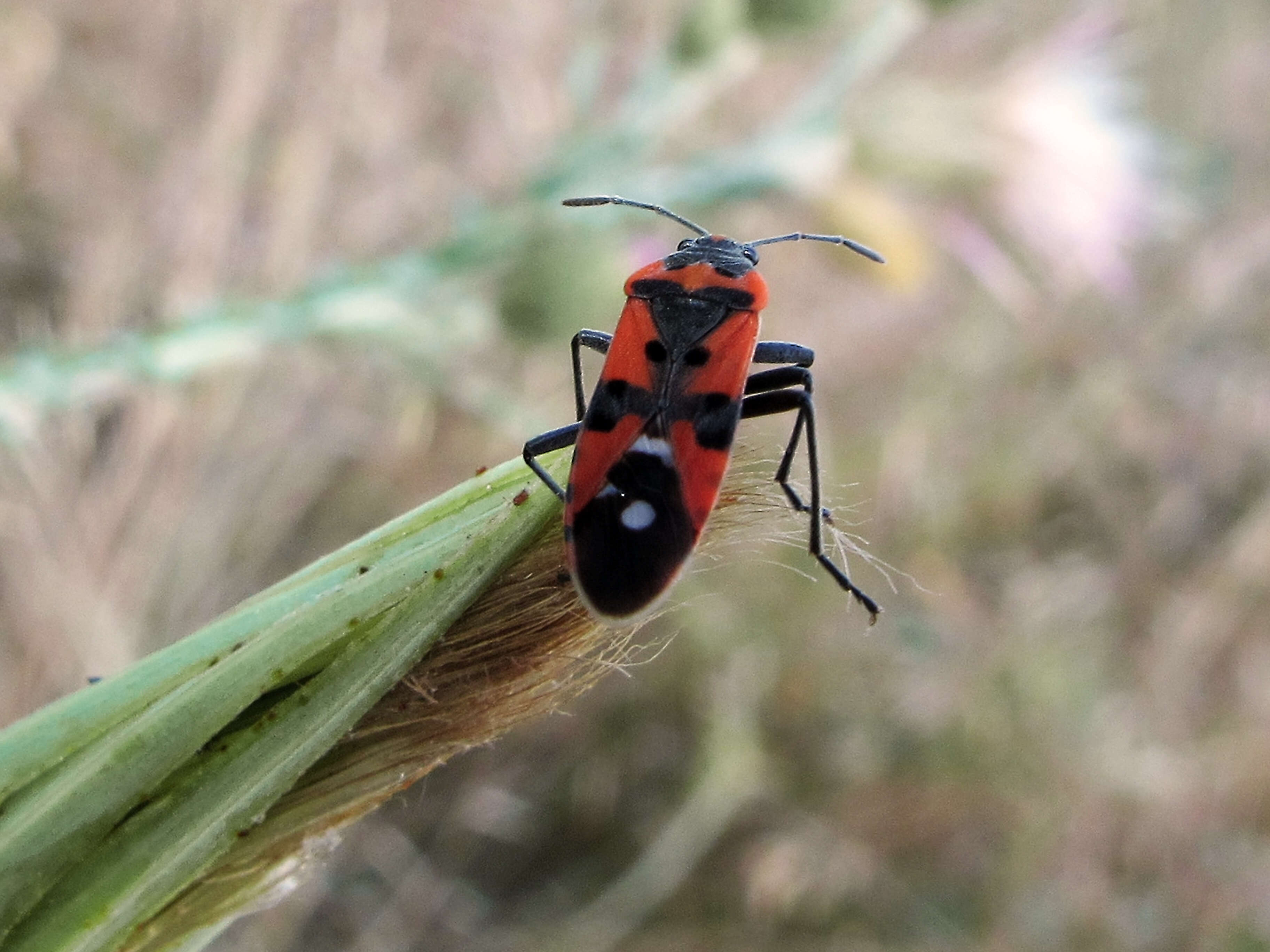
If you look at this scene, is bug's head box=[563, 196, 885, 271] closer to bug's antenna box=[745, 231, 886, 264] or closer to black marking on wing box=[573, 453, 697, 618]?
bug's antenna box=[745, 231, 886, 264]

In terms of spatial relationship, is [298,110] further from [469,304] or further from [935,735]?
[935,735]

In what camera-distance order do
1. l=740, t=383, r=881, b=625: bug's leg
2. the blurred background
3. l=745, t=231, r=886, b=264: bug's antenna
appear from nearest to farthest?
l=740, t=383, r=881, b=625: bug's leg → l=745, t=231, r=886, b=264: bug's antenna → the blurred background

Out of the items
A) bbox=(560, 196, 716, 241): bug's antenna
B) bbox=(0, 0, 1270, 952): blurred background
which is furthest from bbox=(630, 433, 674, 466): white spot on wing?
bbox=(0, 0, 1270, 952): blurred background

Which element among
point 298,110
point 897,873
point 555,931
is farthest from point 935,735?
point 298,110

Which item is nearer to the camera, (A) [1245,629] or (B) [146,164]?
(B) [146,164]

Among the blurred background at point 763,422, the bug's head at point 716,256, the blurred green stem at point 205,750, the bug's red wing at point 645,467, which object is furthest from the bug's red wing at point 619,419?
the blurred background at point 763,422

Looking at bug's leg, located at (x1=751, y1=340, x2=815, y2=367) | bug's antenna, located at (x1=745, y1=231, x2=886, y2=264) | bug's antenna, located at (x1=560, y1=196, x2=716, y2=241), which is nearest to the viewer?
bug's leg, located at (x1=751, y1=340, x2=815, y2=367)

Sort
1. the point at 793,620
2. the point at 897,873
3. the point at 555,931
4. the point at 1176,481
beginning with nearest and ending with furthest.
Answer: the point at 555,931, the point at 897,873, the point at 793,620, the point at 1176,481
